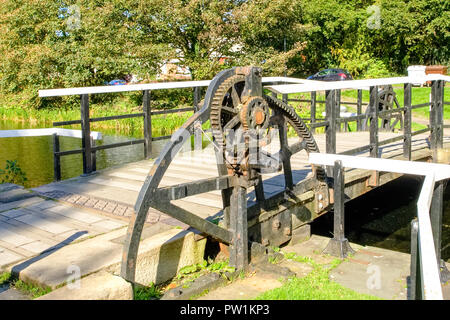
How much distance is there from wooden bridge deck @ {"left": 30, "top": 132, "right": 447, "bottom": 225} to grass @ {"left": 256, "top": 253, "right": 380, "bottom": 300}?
3.94ft

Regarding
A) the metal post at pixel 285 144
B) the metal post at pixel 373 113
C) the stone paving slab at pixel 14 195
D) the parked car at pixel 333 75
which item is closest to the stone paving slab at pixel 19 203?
the stone paving slab at pixel 14 195

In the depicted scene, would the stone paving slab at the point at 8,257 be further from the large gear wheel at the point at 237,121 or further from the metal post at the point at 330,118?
the metal post at the point at 330,118

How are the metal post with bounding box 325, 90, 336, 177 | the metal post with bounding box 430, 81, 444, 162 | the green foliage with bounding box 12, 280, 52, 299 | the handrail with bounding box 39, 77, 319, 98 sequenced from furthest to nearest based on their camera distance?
1. the metal post with bounding box 430, 81, 444, 162
2. the handrail with bounding box 39, 77, 319, 98
3. the metal post with bounding box 325, 90, 336, 177
4. the green foliage with bounding box 12, 280, 52, 299

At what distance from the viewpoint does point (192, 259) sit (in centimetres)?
450

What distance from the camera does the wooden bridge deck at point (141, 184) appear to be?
5504 mm

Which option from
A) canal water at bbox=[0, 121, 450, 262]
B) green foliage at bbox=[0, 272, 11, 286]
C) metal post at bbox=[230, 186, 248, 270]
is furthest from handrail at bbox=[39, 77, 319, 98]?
green foliage at bbox=[0, 272, 11, 286]

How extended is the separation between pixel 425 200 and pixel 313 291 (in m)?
1.54

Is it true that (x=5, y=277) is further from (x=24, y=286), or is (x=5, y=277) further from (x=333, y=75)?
(x=333, y=75)

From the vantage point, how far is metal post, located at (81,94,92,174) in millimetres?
6883

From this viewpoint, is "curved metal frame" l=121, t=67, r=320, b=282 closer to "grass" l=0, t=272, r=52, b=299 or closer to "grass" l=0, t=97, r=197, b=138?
"grass" l=0, t=272, r=52, b=299

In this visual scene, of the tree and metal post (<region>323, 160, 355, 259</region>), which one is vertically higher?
the tree

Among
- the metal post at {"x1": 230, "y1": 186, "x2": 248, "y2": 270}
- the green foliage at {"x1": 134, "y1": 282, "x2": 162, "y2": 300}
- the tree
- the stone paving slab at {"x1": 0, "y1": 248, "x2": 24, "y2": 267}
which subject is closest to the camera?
the green foliage at {"x1": 134, "y1": 282, "x2": 162, "y2": 300}
